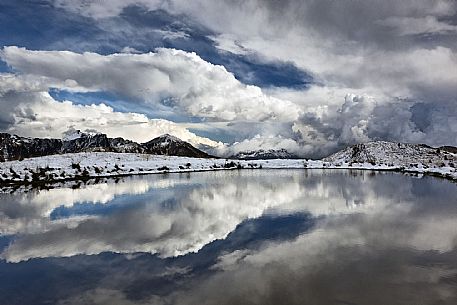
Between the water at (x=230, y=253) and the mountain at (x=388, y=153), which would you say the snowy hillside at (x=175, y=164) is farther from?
the water at (x=230, y=253)

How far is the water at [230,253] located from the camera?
9586 mm

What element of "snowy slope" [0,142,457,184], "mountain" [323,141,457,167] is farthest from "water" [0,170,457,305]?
"mountain" [323,141,457,167]

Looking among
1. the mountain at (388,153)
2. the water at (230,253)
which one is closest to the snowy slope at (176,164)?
the mountain at (388,153)

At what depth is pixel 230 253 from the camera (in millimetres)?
13367

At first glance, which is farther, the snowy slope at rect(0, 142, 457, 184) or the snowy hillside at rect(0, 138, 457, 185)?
the snowy slope at rect(0, 142, 457, 184)

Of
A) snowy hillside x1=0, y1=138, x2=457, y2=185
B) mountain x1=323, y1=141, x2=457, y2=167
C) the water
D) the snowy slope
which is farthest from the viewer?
mountain x1=323, y1=141, x2=457, y2=167

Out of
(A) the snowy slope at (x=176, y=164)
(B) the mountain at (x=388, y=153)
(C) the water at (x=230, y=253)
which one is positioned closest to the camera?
(C) the water at (x=230, y=253)

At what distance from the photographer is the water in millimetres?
9586

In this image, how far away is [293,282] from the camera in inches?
400

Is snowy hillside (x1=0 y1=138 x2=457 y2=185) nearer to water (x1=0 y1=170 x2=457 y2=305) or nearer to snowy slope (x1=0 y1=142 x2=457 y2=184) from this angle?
snowy slope (x1=0 y1=142 x2=457 y2=184)

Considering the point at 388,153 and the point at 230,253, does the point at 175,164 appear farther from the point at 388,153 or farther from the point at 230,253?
the point at 388,153

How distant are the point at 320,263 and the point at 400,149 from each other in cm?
14935

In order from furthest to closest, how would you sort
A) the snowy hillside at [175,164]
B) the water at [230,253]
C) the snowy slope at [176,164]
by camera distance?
the snowy slope at [176,164] → the snowy hillside at [175,164] → the water at [230,253]

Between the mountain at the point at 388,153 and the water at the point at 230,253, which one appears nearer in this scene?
the water at the point at 230,253
